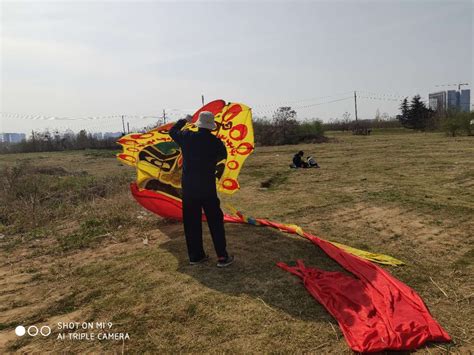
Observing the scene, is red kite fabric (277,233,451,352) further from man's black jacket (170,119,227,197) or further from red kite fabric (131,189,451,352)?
man's black jacket (170,119,227,197)

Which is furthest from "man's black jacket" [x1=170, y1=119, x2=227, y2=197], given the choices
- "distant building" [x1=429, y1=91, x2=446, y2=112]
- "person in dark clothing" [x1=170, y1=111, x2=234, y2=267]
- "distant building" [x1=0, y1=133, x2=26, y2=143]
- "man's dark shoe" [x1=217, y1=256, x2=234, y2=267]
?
"distant building" [x1=429, y1=91, x2=446, y2=112]

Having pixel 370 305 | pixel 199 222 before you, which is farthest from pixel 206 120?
pixel 370 305

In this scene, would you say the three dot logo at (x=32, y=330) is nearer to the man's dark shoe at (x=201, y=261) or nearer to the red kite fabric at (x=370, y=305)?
the man's dark shoe at (x=201, y=261)

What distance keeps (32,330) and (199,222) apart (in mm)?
2143

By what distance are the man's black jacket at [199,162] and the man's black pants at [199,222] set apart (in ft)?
0.32

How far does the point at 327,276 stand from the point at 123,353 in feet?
7.74

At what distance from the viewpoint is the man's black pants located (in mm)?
4734

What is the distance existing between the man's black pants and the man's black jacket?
0.32 feet

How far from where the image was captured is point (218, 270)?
4707 millimetres

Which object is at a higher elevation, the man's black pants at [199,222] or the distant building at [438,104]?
the distant building at [438,104]

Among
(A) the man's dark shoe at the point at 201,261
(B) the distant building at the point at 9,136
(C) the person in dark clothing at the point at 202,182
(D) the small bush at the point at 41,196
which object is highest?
(B) the distant building at the point at 9,136

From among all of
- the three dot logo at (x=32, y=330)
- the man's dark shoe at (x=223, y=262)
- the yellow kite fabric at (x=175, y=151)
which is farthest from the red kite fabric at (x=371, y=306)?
the three dot logo at (x=32, y=330)

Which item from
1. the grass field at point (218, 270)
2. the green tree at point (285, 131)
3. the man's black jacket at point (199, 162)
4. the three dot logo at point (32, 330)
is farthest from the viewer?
the green tree at point (285, 131)

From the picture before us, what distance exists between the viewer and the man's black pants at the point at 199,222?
4.73 meters
